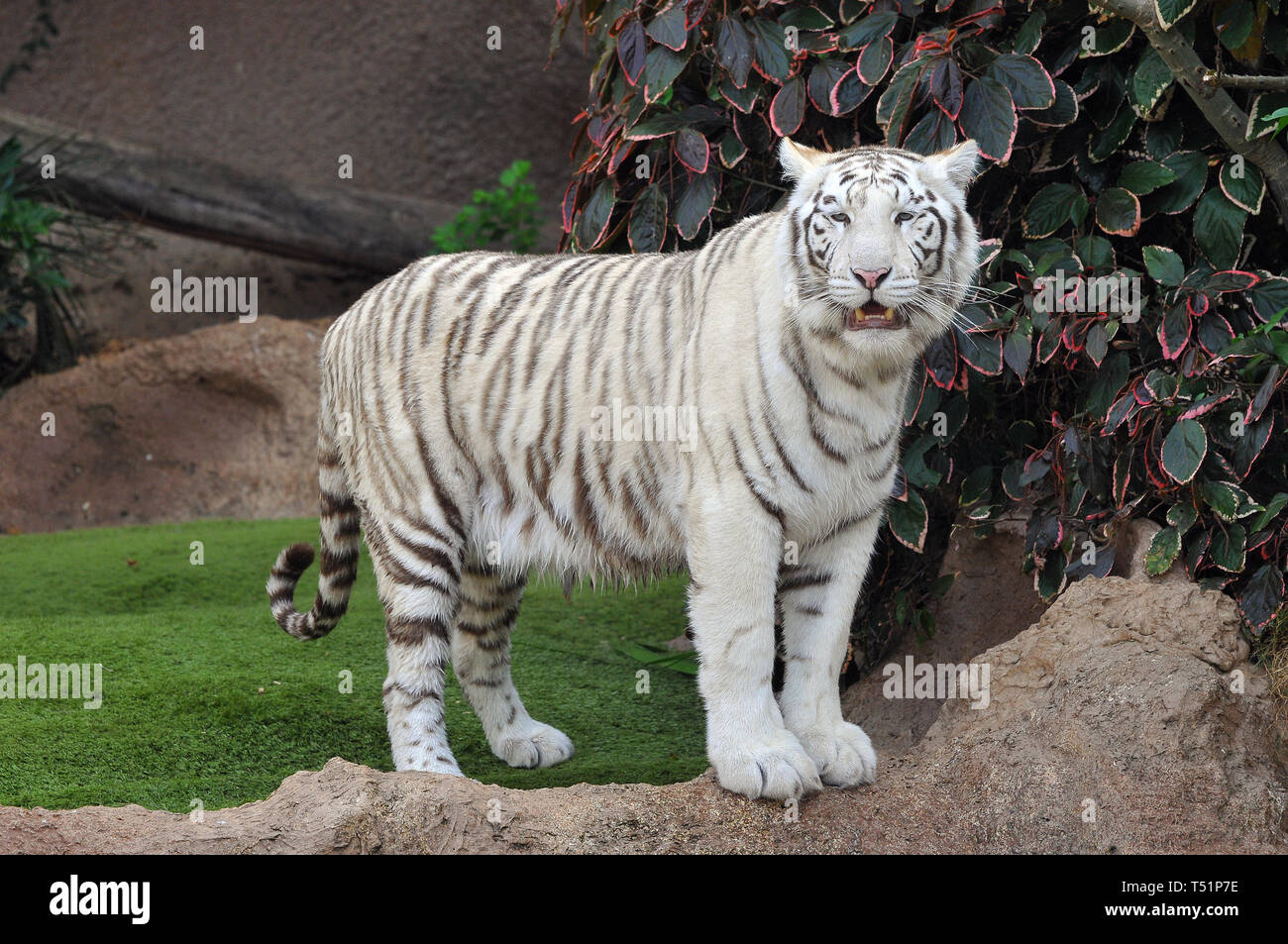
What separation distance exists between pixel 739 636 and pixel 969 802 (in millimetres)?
634

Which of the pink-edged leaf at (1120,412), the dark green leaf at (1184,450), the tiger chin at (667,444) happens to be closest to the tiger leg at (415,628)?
the tiger chin at (667,444)

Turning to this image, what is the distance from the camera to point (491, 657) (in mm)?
3803

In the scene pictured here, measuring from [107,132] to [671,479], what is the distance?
24.7 ft

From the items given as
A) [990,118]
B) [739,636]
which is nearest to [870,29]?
[990,118]

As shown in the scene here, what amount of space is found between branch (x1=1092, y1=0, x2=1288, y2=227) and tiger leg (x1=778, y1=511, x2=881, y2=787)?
51.5 inches

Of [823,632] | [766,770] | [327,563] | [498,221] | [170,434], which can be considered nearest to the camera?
[766,770]

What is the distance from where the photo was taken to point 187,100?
9125mm

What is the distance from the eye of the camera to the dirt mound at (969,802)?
265 centimetres

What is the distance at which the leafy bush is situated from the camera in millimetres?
3184

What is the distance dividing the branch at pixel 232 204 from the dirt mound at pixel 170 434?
0.70 m

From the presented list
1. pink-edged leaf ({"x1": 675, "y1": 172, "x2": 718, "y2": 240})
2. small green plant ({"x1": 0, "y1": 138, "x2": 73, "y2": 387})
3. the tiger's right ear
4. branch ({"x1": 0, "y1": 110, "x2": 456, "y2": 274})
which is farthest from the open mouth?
branch ({"x1": 0, "y1": 110, "x2": 456, "y2": 274})

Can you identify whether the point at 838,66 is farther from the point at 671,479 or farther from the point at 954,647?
the point at 954,647

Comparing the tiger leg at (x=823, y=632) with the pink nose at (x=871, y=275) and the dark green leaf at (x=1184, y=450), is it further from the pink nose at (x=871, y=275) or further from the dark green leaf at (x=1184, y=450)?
the dark green leaf at (x=1184, y=450)

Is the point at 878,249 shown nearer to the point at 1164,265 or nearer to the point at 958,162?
the point at 958,162
